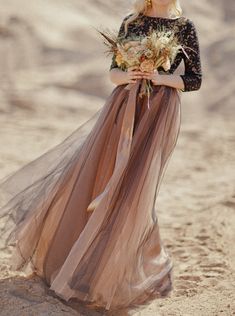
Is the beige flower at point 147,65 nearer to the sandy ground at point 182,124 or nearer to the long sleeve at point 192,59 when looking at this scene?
the long sleeve at point 192,59

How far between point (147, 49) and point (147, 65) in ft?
0.29

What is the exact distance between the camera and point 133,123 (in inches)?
141

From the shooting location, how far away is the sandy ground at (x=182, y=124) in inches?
155

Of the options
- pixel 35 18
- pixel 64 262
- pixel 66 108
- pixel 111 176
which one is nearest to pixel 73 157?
pixel 111 176

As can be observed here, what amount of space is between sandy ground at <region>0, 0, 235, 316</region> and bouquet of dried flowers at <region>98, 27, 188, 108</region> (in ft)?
4.17

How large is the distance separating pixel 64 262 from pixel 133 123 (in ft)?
2.83

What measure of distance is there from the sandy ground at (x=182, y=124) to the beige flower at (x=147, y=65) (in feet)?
4.41

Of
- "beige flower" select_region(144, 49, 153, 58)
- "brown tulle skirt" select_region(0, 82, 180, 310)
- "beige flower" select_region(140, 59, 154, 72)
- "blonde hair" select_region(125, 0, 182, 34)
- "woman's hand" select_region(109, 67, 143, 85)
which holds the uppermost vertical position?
"blonde hair" select_region(125, 0, 182, 34)

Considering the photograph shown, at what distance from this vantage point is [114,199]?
3496 mm

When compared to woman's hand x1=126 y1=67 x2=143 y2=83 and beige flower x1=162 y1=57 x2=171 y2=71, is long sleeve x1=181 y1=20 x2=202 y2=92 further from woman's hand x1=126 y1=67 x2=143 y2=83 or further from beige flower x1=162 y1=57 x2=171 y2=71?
woman's hand x1=126 y1=67 x2=143 y2=83

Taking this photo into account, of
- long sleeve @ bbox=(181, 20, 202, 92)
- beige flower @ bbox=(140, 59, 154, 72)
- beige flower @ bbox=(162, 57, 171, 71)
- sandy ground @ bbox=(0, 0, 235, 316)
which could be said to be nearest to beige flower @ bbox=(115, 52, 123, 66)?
beige flower @ bbox=(140, 59, 154, 72)

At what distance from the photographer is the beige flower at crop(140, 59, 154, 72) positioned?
345 centimetres

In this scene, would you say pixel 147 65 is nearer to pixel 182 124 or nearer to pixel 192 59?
pixel 192 59

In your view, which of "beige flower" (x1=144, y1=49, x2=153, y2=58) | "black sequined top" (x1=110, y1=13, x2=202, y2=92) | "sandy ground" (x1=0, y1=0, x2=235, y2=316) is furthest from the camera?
"sandy ground" (x1=0, y1=0, x2=235, y2=316)
